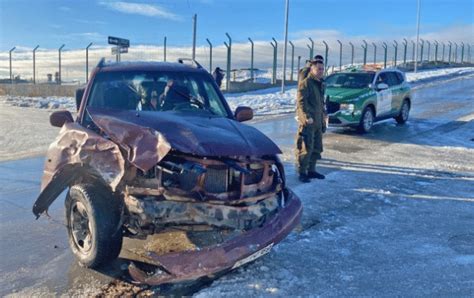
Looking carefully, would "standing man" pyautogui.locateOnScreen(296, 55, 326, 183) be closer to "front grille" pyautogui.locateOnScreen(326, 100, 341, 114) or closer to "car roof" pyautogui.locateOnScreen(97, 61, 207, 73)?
"car roof" pyautogui.locateOnScreen(97, 61, 207, 73)

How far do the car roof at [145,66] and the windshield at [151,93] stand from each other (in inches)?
3.0

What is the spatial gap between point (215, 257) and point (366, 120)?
10.2 m

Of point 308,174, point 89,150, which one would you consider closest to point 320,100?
point 308,174

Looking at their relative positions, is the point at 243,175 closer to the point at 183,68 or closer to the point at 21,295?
the point at 21,295

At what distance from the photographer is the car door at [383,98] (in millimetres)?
13789

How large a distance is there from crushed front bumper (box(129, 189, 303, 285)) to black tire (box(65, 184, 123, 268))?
0.37 meters

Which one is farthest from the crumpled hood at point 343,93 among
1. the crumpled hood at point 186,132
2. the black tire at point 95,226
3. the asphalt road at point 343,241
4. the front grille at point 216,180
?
the black tire at point 95,226

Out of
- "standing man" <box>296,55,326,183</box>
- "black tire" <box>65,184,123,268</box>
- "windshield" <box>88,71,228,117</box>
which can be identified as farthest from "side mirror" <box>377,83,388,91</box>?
"black tire" <box>65,184,123,268</box>

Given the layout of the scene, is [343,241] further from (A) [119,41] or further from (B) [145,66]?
(A) [119,41]

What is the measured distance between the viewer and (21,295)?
3982 mm

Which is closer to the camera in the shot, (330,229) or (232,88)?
(330,229)

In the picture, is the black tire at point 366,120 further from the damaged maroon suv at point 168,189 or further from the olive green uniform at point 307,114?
the damaged maroon suv at point 168,189

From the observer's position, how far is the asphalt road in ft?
13.8

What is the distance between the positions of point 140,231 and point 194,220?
50cm
